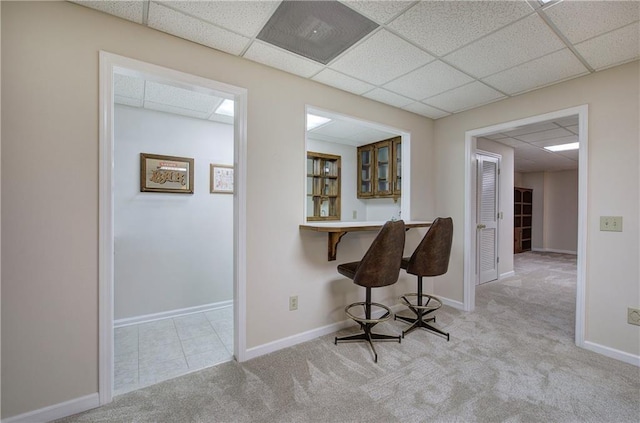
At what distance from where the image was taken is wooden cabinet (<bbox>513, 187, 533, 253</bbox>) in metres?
7.74

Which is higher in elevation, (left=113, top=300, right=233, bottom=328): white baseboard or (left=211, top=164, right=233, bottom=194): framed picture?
(left=211, top=164, right=233, bottom=194): framed picture

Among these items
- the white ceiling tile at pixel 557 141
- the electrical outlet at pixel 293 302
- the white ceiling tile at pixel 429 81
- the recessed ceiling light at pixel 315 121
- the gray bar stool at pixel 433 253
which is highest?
the white ceiling tile at pixel 429 81

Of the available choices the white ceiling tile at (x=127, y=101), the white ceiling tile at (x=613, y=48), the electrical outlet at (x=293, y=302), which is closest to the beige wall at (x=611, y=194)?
the white ceiling tile at (x=613, y=48)

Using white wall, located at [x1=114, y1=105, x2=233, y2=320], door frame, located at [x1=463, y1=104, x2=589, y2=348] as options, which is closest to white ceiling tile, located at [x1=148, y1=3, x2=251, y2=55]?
white wall, located at [x1=114, y1=105, x2=233, y2=320]

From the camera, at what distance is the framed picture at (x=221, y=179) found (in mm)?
3502

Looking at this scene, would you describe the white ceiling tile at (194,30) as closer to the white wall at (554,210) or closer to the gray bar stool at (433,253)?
the gray bar stool at (433,253)

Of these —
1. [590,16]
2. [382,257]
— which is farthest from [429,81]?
[382,257]

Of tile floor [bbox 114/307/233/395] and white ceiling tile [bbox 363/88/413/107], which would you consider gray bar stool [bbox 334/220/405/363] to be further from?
white ceiling tile [bbox 363/88/413/107]

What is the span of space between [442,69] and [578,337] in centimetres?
264

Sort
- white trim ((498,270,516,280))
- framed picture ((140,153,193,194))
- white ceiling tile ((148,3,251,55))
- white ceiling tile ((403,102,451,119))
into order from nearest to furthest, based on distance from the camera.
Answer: white ceiling tile ((148,3,251,55)) < framed picture ((140,153,193,194)) < white ceiling tile ((403,102,451,119)) < white trim ((498,270,516,280))

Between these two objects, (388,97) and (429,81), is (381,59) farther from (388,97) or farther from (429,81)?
(388,97)

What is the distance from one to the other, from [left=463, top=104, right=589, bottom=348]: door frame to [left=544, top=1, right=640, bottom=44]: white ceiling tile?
34.4 inches

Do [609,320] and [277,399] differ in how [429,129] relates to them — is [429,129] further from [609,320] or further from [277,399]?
[277,399]

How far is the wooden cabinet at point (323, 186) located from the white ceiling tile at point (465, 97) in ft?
6.33
